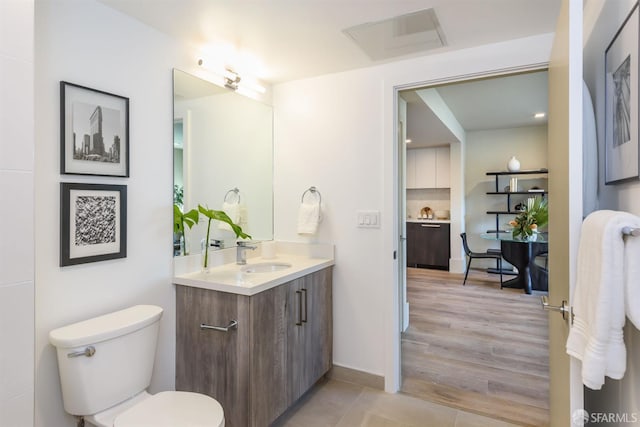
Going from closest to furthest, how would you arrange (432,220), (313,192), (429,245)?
1. (313,192)
2. (429,245)
3. (432,220)

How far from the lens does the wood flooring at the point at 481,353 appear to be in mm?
2260

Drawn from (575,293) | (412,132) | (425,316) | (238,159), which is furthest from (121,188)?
(412,132)

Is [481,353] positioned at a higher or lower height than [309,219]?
lower

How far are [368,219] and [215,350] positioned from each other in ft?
4.17

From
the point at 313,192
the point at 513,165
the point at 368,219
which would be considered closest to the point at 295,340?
the point at 368,219

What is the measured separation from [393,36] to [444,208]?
5348 mm

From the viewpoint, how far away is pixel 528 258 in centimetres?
473

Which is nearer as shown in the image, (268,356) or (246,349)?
(246,349)

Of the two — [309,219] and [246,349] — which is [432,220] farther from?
[246,349]

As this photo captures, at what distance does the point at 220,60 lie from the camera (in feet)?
7.27

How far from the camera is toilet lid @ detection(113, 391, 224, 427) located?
4.35ft

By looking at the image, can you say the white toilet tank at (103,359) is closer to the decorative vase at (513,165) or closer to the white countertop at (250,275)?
the white countertop at (250,275)

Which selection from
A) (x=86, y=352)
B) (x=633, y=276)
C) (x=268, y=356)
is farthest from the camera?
(x=268, y=356)

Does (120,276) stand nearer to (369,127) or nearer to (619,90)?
(369,127)
